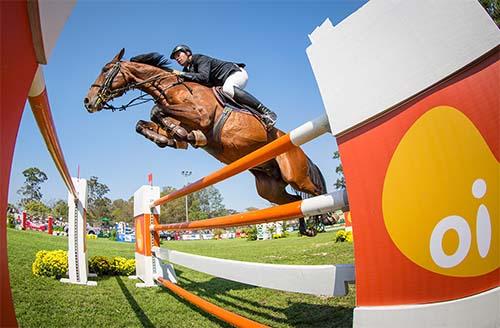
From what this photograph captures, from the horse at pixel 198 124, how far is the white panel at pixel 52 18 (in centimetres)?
180

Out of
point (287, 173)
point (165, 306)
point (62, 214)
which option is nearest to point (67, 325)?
point (165, 306)

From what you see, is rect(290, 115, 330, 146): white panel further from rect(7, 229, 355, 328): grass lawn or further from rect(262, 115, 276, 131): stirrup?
rect(262, 115, 276, 131): stirrup

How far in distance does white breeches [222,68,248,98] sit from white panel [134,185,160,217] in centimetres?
185

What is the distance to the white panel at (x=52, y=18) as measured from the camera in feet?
1.65

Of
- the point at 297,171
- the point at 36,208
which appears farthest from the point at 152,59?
the point at 36,208

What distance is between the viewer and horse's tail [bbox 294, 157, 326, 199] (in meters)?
2.93

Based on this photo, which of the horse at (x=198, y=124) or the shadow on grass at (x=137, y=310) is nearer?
the shadow on grass at (x=137, y=310)

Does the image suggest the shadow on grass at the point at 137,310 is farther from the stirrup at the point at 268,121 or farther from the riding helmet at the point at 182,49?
the riding helmet at the point at 182,49

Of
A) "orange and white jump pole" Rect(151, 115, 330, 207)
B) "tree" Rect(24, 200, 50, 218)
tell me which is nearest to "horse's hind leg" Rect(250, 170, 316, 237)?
"orange and white jump pole" Rect(151, 115, 330, 207)

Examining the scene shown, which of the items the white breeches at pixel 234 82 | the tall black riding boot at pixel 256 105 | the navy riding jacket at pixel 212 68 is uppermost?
the navy riding jacket at pixel 212 68

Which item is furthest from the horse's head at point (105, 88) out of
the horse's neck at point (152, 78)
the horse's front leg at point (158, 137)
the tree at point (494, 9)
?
the tree at point (494, 9)

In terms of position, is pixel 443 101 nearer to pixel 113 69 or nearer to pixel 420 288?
pixel 420 288

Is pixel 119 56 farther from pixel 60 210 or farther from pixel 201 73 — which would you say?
pixel 60 210

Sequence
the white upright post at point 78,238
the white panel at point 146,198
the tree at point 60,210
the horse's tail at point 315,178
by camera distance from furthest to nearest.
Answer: the tree at point 60,210 → the white panel at point 146,198 → the white upright post at point 78,238 → the horse's tail at point 315,178
